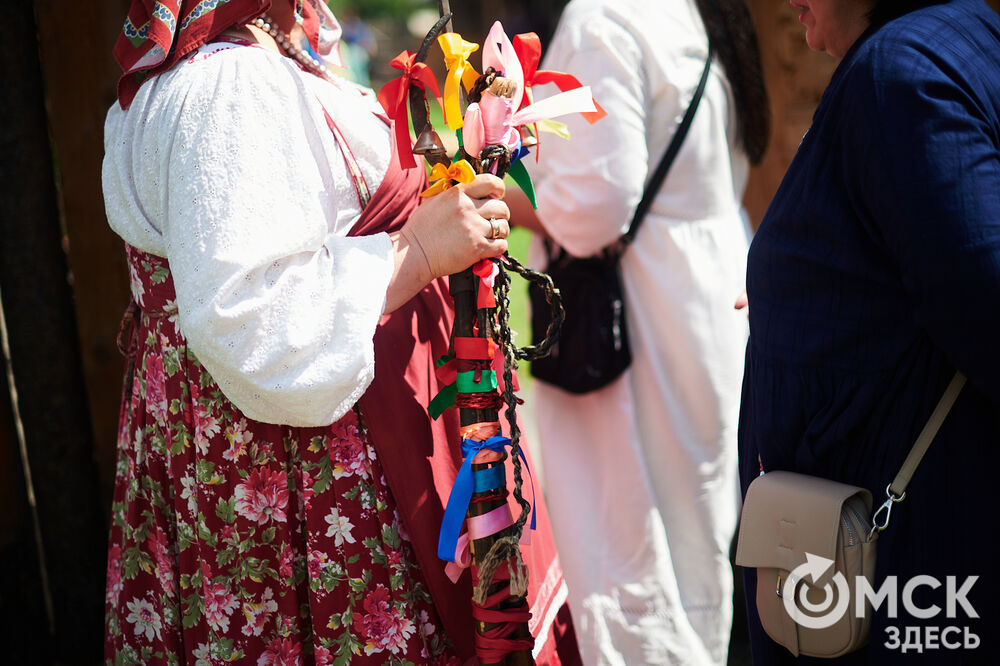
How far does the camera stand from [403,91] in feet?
5.09

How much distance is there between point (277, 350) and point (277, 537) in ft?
1.19

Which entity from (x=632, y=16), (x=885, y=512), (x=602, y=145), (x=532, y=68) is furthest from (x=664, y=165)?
(x=885, y=512)

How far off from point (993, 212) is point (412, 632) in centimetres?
112

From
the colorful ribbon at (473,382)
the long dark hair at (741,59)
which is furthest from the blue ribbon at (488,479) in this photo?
the long dark hair at (741,59)

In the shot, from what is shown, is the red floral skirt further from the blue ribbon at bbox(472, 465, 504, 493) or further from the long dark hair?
the long dark hair

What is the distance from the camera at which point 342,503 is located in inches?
60.9

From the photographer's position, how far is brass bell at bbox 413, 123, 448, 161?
156cm

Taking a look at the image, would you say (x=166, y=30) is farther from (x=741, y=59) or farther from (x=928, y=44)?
(x=741, y=59)

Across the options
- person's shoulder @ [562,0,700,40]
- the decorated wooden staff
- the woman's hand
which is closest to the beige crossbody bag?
the decorated wooden staff

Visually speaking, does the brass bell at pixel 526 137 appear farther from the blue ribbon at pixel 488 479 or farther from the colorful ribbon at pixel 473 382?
the blue ribbon at pixel 488 479

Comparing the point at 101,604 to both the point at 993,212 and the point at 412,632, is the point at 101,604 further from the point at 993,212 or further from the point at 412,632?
the point at 993,212

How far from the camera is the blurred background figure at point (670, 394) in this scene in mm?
2564

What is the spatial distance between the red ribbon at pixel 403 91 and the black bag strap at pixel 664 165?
1125mm

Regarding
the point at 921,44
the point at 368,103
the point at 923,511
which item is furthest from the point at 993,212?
the point at 368,103
